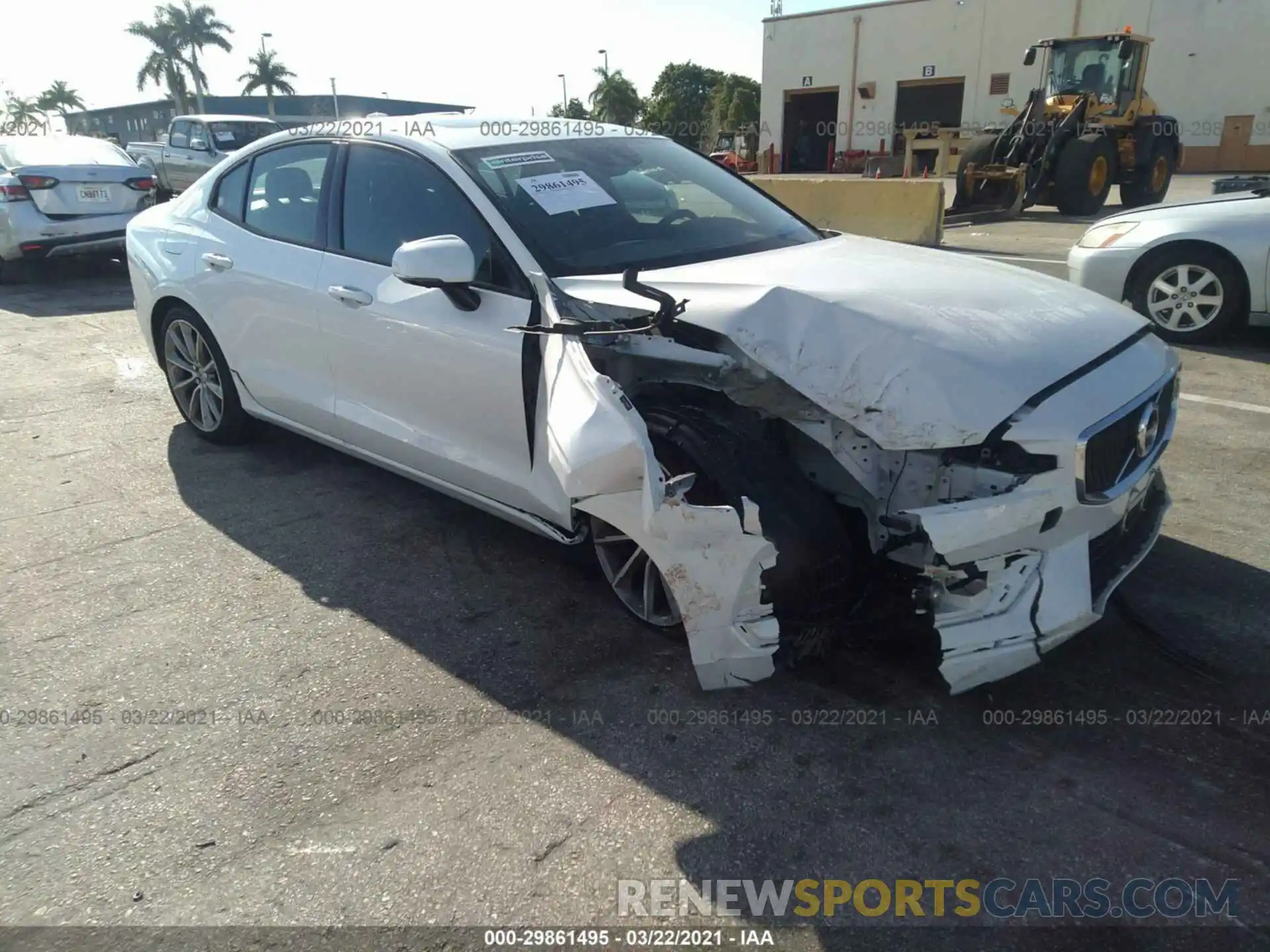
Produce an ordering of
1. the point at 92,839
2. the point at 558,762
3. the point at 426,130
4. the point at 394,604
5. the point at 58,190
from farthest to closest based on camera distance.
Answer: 1. the point at 58,190
2. the point at 426,130
3. the point at 394,604
4. the point at 558,762
5. the point at 92,839

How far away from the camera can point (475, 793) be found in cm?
246

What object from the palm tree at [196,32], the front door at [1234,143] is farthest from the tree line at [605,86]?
the front door at [1234,143]

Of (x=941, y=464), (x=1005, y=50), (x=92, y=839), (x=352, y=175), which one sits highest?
(x=1005, y=50)

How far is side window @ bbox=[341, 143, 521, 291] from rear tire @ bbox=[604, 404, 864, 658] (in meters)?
0.87

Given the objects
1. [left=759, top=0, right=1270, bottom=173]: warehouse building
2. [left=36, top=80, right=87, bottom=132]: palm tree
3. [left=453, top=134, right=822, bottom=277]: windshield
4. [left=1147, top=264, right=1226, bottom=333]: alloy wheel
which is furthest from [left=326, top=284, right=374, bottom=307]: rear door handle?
[left=36, top=80, right=87, bottom=132]: palm tree

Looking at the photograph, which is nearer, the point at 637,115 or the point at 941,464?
the point at 941,464

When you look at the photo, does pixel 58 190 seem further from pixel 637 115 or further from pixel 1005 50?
pixel 637 115

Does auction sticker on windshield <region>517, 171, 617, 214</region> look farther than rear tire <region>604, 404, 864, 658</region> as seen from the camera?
Yes

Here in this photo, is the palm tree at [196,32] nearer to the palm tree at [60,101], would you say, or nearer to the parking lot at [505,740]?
the palm tree at [60,101]

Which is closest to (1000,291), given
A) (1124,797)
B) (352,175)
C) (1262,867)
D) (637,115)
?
(1124,797)

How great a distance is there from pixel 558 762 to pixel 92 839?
3.89 ft

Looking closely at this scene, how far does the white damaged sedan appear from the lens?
249 cm

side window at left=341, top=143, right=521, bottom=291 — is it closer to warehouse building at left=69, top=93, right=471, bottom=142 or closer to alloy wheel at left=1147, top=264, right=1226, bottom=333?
alloy wheel at left=1147, top=264, right=1226, bottom=333

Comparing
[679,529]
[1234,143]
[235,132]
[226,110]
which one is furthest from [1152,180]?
[226,110]
